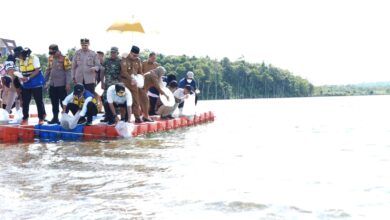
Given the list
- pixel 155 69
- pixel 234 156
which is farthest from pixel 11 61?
pixel 234 156

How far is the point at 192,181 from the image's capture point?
17.7 ft

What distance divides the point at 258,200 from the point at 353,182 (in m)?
1.41

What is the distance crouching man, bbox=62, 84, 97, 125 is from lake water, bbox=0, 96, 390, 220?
685 mm

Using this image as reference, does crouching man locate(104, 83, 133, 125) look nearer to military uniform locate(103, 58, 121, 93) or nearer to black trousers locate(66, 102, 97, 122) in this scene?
black trousers locate(66, 102, 97, 122)

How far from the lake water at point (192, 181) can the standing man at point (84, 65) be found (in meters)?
1.59

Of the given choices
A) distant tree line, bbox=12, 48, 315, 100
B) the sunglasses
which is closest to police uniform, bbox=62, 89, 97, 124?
the sunglasses

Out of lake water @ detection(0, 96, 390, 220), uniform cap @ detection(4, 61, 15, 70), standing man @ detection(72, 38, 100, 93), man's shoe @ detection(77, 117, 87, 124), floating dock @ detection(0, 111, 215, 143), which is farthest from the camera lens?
uniform cap @ detection(4, 61, 15, 70)

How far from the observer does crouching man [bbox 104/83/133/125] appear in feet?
30.4

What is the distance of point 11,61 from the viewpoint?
1116cm

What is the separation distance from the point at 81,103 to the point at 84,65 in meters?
0.91

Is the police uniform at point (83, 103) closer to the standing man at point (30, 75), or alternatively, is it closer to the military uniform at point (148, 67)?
the standing man at point (30, 75)

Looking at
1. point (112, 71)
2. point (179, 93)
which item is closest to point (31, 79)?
point (112, 71)

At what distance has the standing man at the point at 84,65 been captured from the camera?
32.8 feet

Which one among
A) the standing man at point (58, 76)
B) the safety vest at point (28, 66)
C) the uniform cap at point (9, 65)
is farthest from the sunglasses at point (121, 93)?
the uniform cap at point (9, 65)
